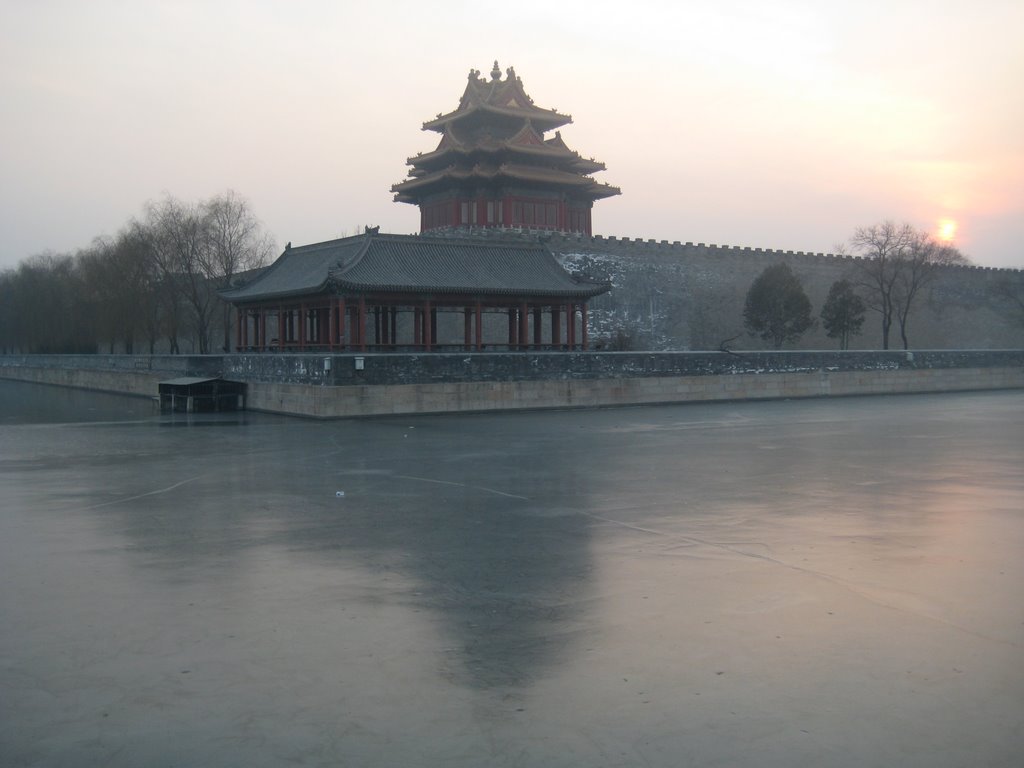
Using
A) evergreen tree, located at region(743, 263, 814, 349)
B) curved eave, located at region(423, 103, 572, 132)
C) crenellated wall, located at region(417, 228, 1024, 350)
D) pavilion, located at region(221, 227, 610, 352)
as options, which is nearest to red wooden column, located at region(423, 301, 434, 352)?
pavilion, located at region(221, 227, 610, 352)

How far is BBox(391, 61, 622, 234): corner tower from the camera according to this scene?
41.6m

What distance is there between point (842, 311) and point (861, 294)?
4509 millimetres

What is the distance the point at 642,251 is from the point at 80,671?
3873 cm

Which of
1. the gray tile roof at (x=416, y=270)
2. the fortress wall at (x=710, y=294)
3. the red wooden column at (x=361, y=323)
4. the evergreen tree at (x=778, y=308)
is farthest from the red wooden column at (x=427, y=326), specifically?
the evergreen tree at (x=778, y=308)

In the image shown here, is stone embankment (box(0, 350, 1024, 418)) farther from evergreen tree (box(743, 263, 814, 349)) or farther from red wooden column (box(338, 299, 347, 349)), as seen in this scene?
evergreen tree (box(743, 263, 814, 349))

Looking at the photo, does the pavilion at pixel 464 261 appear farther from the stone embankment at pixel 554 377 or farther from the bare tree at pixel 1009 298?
the bare tree at pixel 1009 298

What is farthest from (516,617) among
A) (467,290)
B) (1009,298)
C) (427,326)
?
(1009,298)

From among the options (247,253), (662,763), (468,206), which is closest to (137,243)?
(247,253)

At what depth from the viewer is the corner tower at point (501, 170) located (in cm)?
4159

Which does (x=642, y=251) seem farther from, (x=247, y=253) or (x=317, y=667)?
(x=317, y=667)

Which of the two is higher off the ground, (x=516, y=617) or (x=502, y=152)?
(x=502, y=152)

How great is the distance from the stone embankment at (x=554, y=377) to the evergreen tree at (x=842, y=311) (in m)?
9.18

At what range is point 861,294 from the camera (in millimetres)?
47469

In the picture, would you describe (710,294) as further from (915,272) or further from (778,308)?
(915,272)
